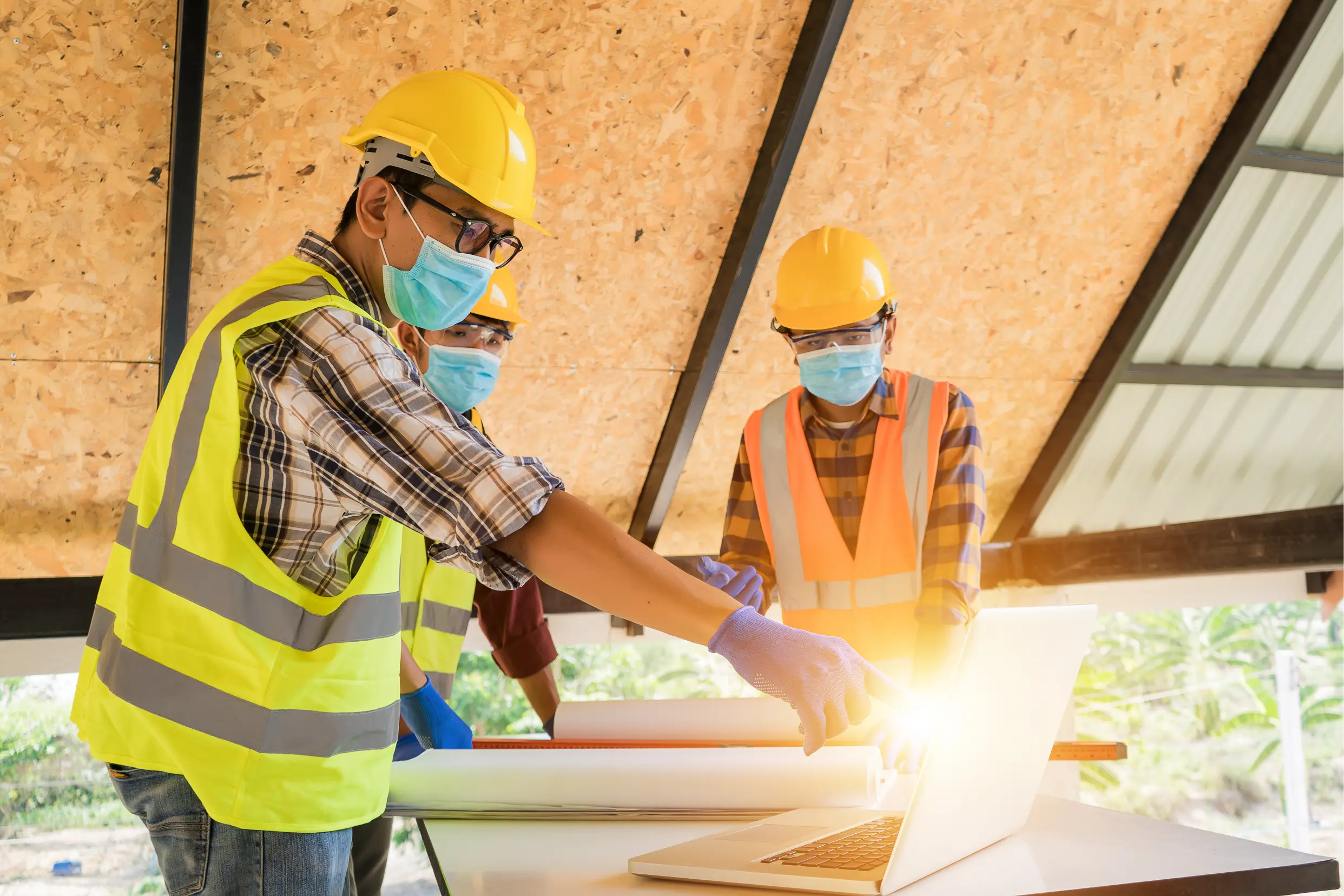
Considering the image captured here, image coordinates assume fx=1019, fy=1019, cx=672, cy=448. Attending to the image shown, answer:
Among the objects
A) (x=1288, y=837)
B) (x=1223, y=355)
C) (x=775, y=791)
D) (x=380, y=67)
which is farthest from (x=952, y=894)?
(x=1288, y=837)

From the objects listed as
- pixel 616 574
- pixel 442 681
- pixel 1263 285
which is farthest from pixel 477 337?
pixel 1263 285

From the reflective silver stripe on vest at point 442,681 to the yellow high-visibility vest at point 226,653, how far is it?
117 centimetres

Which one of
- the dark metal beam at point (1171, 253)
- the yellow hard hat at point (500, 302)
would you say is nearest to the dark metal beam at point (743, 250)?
the yellow hard hat at point (500, 302)

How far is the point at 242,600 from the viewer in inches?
43.1

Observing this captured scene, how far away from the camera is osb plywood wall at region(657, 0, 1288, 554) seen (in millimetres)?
3514

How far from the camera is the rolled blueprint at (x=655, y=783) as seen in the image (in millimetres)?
1276

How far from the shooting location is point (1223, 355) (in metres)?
4.57

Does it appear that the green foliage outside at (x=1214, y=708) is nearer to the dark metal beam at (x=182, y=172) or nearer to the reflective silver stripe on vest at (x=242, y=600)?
the dark metal beam at (x=182, y=172)

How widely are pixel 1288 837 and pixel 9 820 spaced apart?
8.56 metres

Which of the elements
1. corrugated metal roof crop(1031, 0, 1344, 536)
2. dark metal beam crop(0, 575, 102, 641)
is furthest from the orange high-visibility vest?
dark metal beam crop(0, 575, 102, 641)

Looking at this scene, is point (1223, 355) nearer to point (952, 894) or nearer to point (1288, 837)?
point (952, 894)

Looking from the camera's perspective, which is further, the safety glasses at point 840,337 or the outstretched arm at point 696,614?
the safety glasses at point 840,337

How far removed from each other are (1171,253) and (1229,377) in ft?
2.72

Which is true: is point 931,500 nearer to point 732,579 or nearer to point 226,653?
point 732,579
